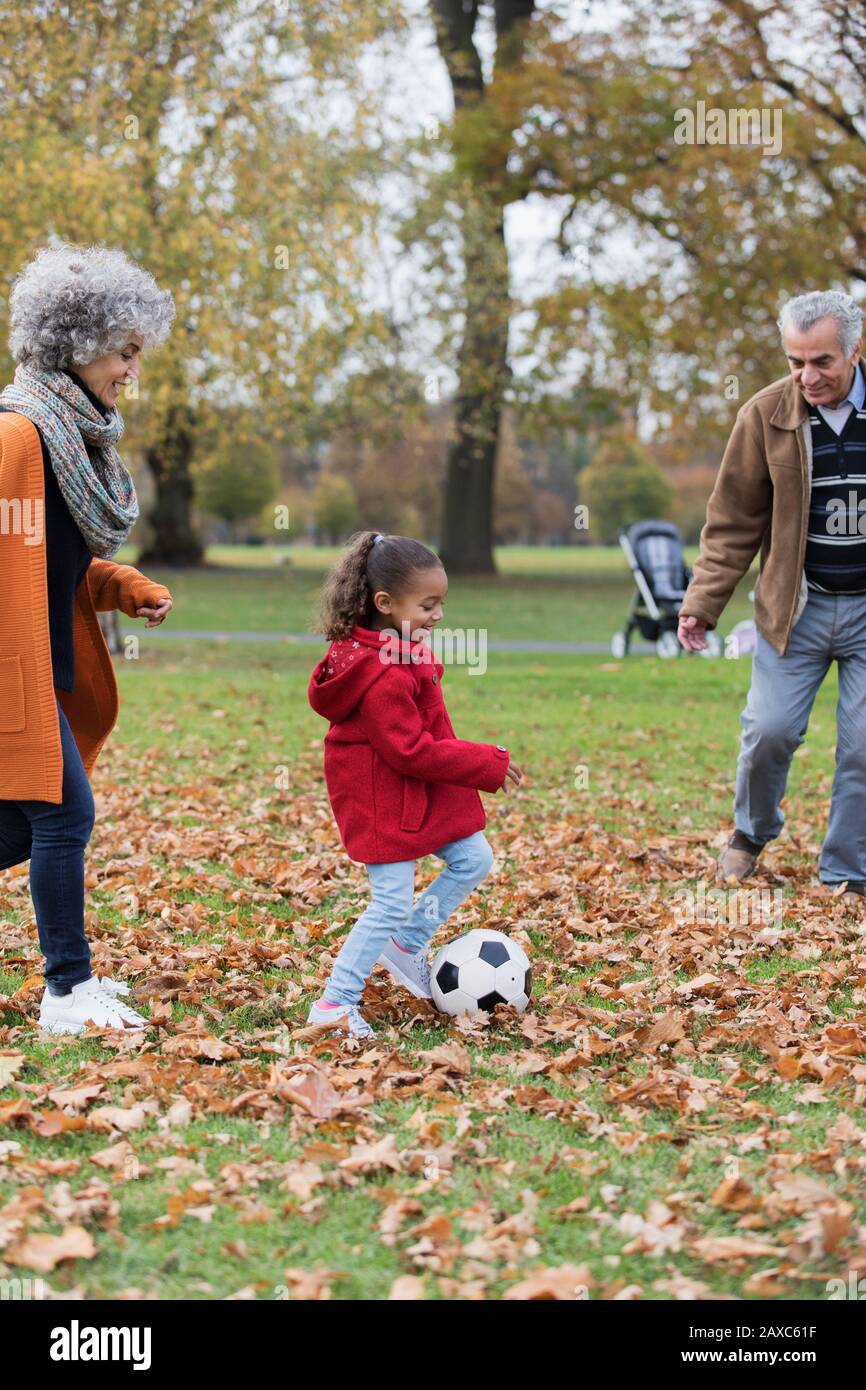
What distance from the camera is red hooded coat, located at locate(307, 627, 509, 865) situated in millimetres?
4535

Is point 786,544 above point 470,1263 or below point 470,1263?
above

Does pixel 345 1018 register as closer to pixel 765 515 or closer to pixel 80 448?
pixel 80 448

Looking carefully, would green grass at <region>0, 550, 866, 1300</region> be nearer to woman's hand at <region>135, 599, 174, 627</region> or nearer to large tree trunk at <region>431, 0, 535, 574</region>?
woman's hand at <region>135, 599, 174, 627</region>

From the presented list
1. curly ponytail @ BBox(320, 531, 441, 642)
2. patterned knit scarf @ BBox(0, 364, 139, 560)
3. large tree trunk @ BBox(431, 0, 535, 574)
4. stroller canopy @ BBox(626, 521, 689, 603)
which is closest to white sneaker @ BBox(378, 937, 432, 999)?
curly ponytail @ BBox(320, 531, 441, 642)

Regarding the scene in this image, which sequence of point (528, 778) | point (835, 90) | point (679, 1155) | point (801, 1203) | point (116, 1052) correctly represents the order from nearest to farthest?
point (801, 1203) → point (679, 1155) → point (116, 1052) → point (528, 778) → point (835, 90)

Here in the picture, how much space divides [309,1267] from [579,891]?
3.61 meters

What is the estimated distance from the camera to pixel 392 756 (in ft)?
14.8

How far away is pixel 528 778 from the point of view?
384 inches

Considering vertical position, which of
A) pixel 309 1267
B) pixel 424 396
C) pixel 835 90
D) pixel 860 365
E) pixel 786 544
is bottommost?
pixel 309 1267

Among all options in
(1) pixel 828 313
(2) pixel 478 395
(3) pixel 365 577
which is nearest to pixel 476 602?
(2) pixel 478 395

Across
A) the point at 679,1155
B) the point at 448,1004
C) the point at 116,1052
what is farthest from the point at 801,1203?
the point at 116,1052

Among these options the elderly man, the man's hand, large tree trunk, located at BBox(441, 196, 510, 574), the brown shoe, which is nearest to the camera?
the elderly man

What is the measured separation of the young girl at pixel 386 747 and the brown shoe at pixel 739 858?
8.00ft

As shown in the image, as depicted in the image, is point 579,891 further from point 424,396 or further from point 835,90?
point 424,396
